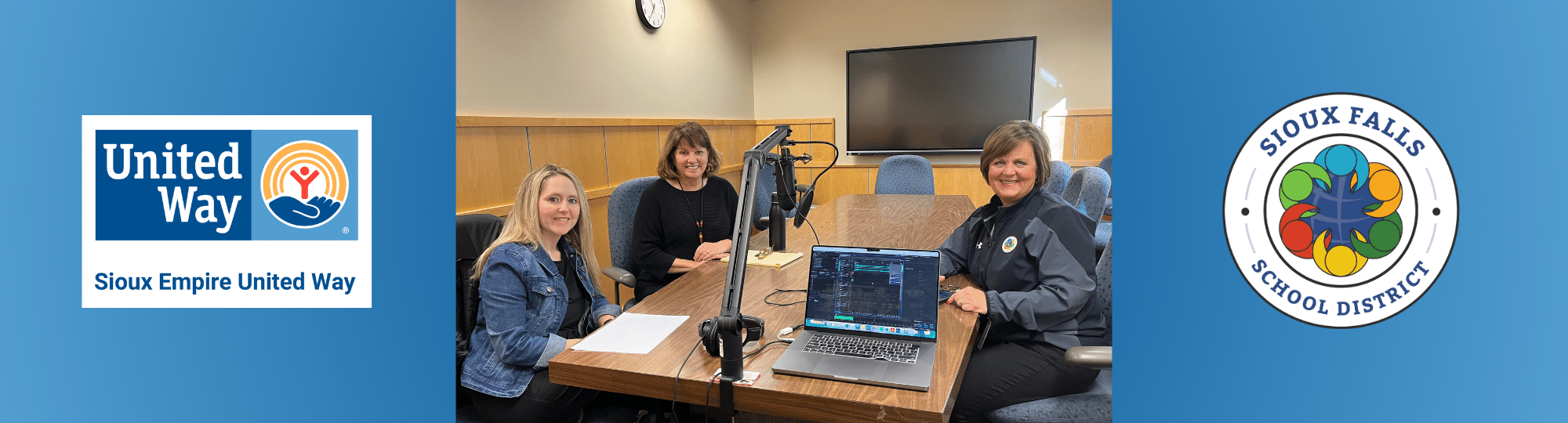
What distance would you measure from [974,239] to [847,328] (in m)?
0.68

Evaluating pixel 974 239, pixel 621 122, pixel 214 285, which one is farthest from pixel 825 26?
pixel 214 285

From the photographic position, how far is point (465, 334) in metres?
1.74

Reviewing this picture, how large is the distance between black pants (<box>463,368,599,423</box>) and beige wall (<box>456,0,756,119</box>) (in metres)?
1.53

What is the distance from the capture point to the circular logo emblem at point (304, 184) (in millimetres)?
1121

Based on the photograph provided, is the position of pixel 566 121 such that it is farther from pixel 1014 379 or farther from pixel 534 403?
pixel 1014 379

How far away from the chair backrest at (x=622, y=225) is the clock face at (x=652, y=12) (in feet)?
6.90

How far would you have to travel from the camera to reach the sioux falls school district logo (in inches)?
30.0

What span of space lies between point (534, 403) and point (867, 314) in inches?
30.9

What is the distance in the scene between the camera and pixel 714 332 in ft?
4.19

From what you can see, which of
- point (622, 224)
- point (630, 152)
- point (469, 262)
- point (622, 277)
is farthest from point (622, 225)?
point (630, 152)

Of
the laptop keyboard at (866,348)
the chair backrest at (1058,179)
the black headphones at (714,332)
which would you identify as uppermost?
the chair backrest at (1058,179)

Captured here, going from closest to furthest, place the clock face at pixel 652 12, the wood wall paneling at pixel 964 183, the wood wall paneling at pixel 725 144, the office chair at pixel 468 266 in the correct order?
the office chair at pixel 468 266, the clock face at pixel 652 12, the wood wall paneling at pixel 725 144, the wood wall paneling at pixel 964 183

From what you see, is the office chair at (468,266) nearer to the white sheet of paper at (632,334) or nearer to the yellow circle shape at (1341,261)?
the white sheet of paper at (632,334)

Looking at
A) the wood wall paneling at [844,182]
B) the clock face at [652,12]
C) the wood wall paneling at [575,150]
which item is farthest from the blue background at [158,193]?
the wood wall paneling at [844,182]
